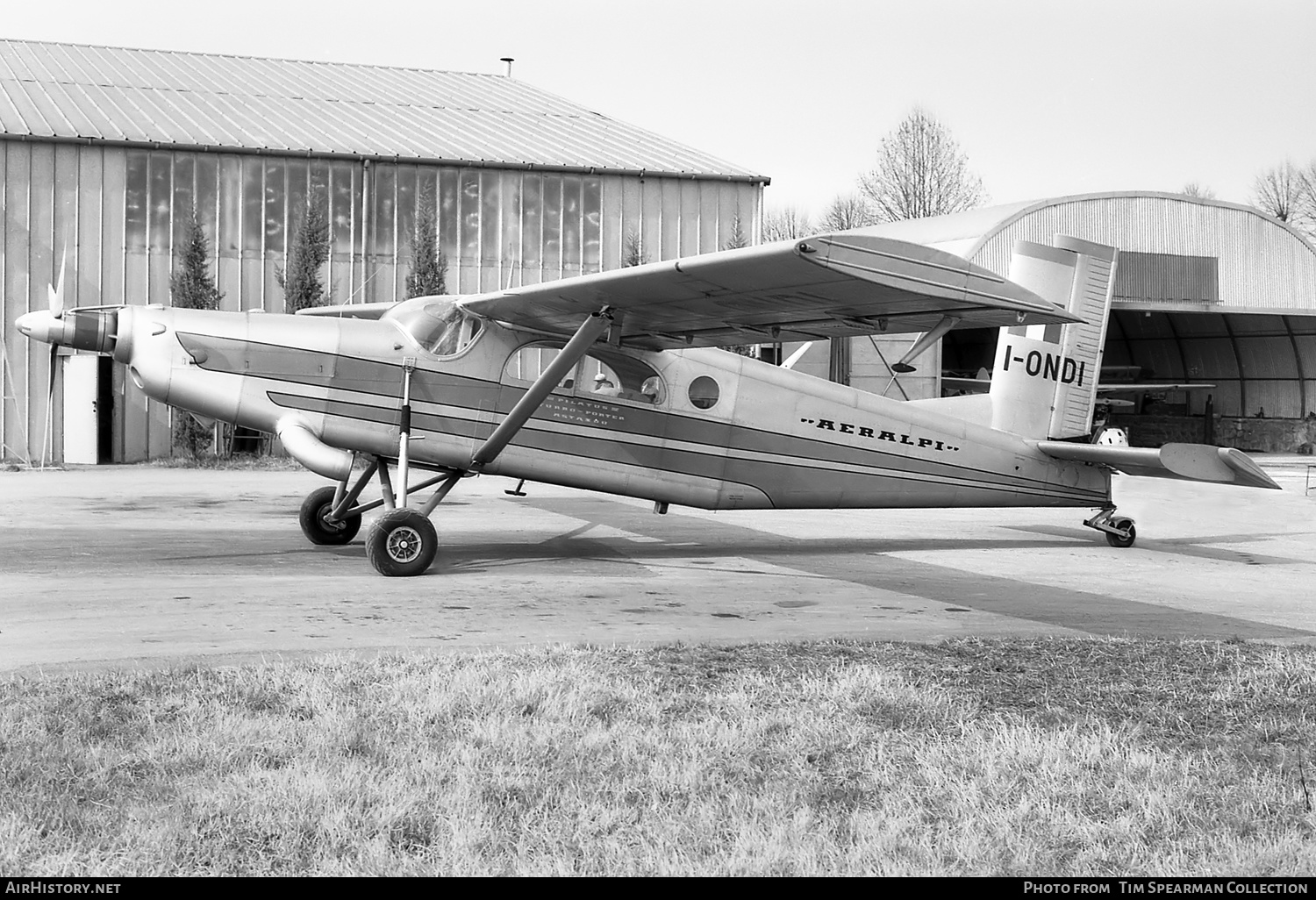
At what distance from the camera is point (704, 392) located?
12.3m

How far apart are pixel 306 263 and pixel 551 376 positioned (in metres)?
21.0

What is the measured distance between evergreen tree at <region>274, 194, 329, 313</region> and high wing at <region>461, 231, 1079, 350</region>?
65.1 ft

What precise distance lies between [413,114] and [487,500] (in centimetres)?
2002

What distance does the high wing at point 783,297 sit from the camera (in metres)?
7.50

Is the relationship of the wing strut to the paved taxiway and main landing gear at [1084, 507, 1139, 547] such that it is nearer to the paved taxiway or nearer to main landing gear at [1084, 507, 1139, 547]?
the paved taxiway

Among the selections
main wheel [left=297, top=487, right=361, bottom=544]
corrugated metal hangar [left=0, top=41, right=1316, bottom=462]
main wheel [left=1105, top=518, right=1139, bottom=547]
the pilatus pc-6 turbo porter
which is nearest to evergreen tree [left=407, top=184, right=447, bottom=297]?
corrugated metal hangar [left=0, top=41, right=1316, bottom=462]

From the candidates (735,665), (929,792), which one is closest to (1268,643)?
(735,665)

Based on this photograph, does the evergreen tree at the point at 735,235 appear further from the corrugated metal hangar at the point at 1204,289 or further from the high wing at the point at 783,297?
the high wing at the point at 783,297

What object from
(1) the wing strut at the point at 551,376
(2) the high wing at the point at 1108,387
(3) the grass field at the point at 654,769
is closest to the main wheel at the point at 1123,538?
(1) the wing strut at the point at 551,376

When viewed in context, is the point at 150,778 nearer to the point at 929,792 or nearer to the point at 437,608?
the point at 929,792

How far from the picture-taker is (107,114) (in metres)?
30.8

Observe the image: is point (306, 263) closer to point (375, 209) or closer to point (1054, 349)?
point (375, 209)

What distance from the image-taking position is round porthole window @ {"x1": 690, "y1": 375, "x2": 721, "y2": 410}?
483 inches

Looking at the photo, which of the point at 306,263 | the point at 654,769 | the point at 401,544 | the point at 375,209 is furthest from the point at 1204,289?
the point at 654,769
